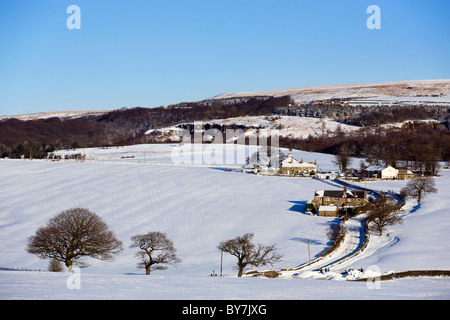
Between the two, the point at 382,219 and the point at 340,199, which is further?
the point at 340,199

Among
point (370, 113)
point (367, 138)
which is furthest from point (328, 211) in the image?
point (370, 113)

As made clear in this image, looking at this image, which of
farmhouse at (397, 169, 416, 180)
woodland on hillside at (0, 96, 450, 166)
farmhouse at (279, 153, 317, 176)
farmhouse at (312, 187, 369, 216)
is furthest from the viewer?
woodland on hillside at (0, 96, 450, 166)

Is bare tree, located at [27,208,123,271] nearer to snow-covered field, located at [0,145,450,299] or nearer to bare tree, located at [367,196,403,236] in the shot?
snow-covered field, located at [0,145,450,299]

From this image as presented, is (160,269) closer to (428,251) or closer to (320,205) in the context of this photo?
(428,251)

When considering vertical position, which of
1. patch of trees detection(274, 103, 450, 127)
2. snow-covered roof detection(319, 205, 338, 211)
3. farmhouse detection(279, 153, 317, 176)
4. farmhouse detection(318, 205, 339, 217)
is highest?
patch of trees detection(274, 103, 450, 127)

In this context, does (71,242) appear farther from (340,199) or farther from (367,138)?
(367,138)

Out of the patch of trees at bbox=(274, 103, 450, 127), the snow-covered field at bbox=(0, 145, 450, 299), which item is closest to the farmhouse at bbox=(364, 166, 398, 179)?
the snow-covered field at bbox=(0, 145, 450, 299)

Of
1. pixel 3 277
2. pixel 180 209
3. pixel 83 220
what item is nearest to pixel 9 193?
pixel 180 209

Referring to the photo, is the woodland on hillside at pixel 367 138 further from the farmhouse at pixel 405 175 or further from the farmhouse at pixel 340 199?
the farmhouse at pixel 340 199
